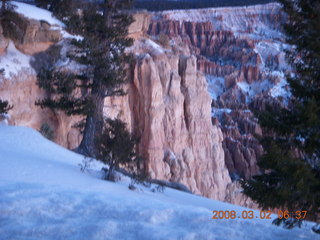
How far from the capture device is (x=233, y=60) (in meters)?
72.1

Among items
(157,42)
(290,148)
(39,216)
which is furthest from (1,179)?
(157,42)

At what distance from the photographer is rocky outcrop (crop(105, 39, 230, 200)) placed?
61.6 feet

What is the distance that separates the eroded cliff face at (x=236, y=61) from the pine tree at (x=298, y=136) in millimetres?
32852

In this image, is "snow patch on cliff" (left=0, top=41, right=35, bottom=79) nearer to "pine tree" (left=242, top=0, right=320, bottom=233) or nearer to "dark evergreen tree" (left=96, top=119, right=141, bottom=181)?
"dark evergreen tree" (left=96, top=119, right=141, bottom=181)

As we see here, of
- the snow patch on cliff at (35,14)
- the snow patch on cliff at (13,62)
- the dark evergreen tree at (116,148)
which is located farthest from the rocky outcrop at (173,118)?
the dark evergreen tree at (116,148)

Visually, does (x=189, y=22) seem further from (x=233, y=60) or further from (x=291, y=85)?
(x=291, y=85)

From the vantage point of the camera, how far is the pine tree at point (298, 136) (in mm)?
3834

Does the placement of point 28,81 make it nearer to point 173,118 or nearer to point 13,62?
point 13,62

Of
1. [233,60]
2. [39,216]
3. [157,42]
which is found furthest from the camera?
[233,60]

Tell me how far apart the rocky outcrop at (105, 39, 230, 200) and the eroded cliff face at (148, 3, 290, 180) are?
54.1 feet

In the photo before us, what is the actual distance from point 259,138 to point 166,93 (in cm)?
1534

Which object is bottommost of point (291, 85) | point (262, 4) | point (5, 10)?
point (291, 85)

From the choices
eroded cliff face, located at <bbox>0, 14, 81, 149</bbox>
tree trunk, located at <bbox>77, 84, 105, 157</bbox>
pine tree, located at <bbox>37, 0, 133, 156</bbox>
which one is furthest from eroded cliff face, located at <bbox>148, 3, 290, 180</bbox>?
pine tree, located at <bbox>37, 0, 133, 156</bbox>

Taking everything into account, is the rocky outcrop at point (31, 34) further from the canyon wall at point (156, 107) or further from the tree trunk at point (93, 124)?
the tree trunk at point (93, 124)
